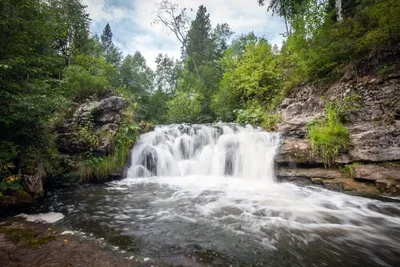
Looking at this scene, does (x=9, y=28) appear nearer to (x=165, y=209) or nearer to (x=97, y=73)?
(x=165, y=209)

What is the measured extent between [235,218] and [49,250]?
3.03 meters

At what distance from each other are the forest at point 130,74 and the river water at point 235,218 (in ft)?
5.10

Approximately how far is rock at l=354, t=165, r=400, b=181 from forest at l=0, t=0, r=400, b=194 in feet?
4.65

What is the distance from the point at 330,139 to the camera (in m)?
6.29

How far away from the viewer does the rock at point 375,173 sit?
204 inches

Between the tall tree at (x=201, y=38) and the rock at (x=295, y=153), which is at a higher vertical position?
the tall tree at (x=201, y=38)

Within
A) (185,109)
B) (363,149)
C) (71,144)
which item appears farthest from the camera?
(185,109)

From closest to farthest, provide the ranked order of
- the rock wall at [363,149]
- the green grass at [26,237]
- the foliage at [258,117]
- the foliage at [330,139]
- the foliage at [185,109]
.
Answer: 1. the green grass at [26,237]
2. the rock wall at [363,149]
3. the foliage at [330,139]
4. the foliage at [258,117]
5. the foliage at [185,109]

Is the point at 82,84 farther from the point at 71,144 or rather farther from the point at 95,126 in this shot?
the point at 71,144

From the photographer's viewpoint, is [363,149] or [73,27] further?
[73,27]

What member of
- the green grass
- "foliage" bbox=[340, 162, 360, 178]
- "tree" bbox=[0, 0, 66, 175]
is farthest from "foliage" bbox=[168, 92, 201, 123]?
the green grass

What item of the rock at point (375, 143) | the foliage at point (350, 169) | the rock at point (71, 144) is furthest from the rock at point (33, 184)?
the rock at point (375, 143)

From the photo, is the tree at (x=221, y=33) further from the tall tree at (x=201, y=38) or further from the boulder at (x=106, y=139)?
the boulder at (x=106, y=139)

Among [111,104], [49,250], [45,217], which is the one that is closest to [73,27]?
[111,104]
